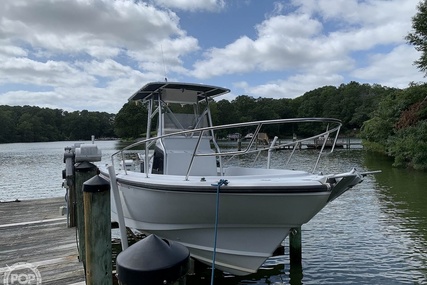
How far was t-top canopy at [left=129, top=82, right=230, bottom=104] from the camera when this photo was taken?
315 inches

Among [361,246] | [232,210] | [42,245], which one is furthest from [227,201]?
[361,246]

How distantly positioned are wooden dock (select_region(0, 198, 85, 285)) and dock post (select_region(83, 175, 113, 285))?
0.85m

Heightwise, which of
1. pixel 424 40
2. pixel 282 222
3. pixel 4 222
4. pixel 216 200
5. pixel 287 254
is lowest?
pixel 287 254

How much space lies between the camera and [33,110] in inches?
4387

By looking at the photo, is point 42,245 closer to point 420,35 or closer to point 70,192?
point 70,192

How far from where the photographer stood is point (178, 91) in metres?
8.36

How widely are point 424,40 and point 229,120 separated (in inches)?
821

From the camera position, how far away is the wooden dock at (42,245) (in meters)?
5.15

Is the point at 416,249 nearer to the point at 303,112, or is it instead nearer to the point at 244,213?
the point at 244,213

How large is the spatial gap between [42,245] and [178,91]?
4.07 meters

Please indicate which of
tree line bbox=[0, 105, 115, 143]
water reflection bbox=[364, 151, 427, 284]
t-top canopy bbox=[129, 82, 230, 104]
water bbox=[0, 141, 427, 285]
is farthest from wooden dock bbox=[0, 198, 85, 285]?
tree line bbox=[0, 105, 115, 143]

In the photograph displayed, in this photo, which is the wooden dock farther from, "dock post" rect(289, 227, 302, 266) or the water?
"dock post" rect(289, 227, 302, 266)

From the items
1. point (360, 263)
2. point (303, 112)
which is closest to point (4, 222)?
point (360, 263)

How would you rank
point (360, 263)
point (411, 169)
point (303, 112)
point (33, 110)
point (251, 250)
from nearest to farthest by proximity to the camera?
point (251, 250) → point (360, 263) → point (411, 169) → point (303, 112) → point (33, 110)
